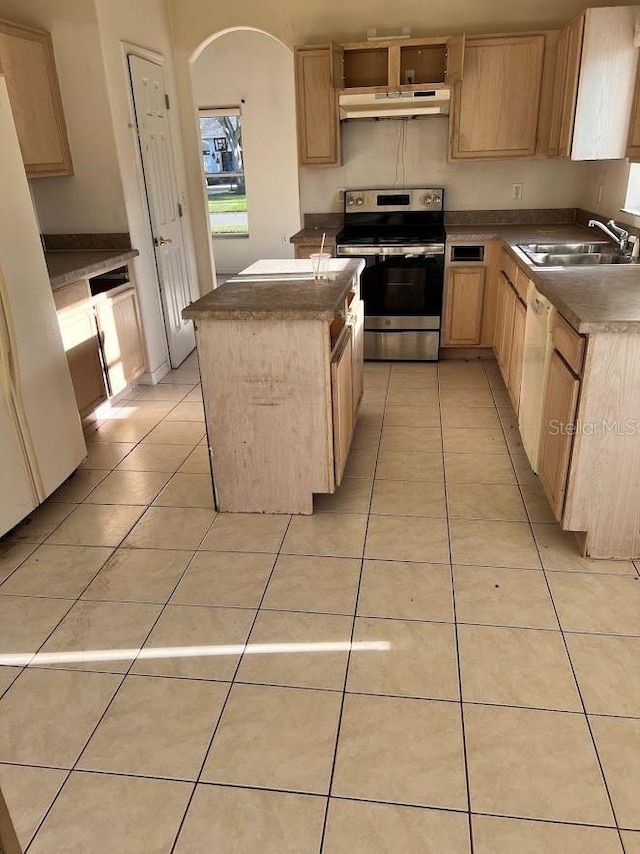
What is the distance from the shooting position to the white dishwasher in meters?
2.60

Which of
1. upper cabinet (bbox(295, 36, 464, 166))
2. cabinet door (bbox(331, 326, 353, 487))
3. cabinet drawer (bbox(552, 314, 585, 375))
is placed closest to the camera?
cabinet drawer (bbox(552, 314, 585, 375))

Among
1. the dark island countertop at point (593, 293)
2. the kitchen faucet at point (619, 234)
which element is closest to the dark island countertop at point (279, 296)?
the dark island countertop at point (593, 293)

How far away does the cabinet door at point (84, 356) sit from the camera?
10.8 ft

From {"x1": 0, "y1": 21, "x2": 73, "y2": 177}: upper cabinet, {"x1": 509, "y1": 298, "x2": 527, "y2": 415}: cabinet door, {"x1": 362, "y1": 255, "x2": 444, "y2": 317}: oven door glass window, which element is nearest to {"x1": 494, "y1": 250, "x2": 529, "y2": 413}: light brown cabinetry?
{"x1": 509, "y1": 298, "x2": 527, "y2": 415}: cabinet door

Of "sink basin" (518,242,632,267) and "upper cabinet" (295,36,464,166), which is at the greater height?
"upper cabinet" (295,36,464,166)

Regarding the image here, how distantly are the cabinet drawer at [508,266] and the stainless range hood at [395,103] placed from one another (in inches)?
42.7

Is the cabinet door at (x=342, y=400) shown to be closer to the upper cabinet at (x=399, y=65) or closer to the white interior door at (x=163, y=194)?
the white interior door at (x=163, y=194)

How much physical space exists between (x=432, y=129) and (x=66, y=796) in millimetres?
4615

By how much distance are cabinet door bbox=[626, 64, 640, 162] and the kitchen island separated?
1.76 metres

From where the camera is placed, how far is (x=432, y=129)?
15.0ft

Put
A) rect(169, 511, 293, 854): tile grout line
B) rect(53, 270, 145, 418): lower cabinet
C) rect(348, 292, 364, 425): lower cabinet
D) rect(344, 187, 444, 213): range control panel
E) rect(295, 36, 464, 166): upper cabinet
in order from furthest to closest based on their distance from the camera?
rect(344, 187, 444, 213): range control panel → rect(295, 36, 464, 166): upper cabinet → rect(53, 270, 145, 418): lower cabinet → rect(348, 292, 364, 425): lower cabinet → rect(169, 511, 293, 854): tile grout line

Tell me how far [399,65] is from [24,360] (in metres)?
3.25

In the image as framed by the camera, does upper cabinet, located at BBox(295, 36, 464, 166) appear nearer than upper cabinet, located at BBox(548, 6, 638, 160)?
No

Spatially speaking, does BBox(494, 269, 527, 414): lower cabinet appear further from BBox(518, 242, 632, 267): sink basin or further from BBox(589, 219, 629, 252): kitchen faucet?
BBox(589, 219, 629, 252): kitchen faucet
